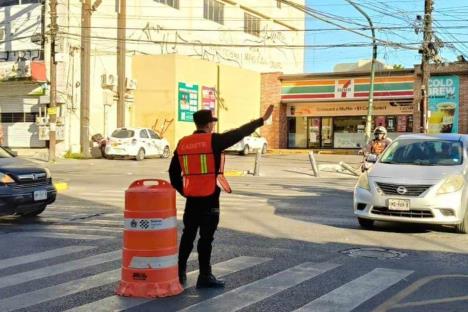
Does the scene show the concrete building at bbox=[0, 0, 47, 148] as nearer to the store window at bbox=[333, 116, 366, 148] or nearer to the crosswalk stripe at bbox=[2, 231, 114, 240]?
the store window at bbox=[333, 116, 366, 148]

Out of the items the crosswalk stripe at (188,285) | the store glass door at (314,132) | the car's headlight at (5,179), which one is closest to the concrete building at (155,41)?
the store glass door at (314,132)

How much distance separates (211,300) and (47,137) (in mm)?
25888

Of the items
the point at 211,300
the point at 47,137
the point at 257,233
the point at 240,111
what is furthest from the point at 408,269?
the point at 240,111

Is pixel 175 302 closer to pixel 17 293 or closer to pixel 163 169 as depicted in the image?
pixel 17 293

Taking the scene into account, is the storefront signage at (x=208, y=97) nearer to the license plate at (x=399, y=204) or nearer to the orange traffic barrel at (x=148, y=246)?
the license plate at (x=399, y=204)

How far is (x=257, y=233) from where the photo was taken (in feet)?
32.8

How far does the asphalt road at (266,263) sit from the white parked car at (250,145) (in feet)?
75.6

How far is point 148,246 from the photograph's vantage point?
19.8ft

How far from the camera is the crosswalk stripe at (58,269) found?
6.82m

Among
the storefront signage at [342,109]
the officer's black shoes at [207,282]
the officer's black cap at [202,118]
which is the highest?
the storefront signage at [342,109]

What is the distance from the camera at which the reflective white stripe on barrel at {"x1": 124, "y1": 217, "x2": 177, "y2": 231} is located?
19.8ft

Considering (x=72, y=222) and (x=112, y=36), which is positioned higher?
(x=112, y=36)

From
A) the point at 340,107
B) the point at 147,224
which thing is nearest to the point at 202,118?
the point at 147,224

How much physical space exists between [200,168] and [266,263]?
1.85 metres
